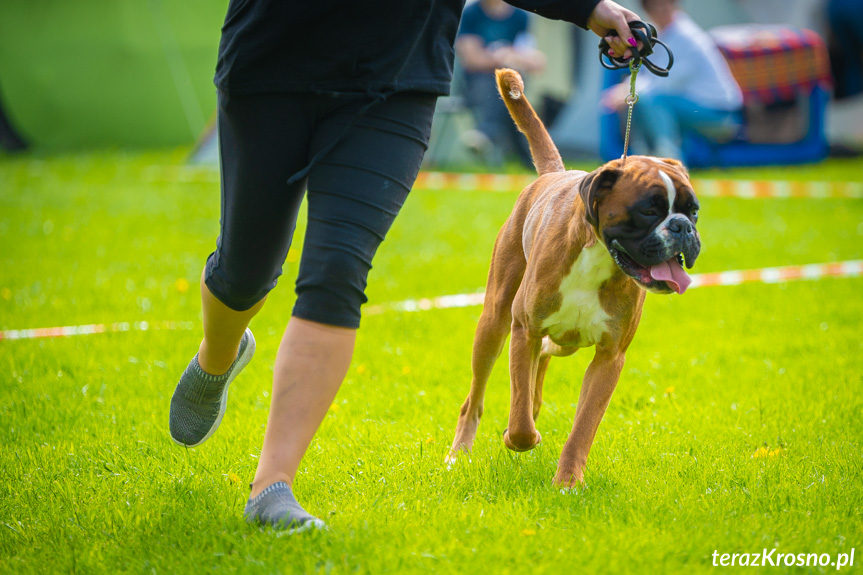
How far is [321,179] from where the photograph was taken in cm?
270

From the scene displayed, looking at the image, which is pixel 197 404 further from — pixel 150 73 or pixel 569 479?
pixel 150 73

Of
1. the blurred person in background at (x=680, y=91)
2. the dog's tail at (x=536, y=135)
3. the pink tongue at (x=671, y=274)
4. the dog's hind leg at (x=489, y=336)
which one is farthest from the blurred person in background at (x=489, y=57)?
the pink tongue at (x=671, y=274)

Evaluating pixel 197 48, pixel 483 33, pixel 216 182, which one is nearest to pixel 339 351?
pixel 216 182

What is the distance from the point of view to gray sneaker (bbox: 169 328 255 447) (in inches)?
131

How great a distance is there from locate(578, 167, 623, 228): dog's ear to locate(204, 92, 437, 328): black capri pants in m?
0.54

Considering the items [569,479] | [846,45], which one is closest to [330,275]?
[569,479]

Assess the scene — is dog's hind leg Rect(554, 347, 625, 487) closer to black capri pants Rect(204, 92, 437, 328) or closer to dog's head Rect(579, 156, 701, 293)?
dog's head Rect(579, 156, 701, 293)

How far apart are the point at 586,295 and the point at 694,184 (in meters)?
9.19

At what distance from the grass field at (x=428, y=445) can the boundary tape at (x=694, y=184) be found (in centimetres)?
426

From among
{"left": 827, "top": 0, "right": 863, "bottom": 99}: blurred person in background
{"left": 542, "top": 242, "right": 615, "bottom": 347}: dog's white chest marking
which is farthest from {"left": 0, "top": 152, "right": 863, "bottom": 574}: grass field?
{"left": 827, "top": 0, "right": 863, "bottom": 99}: blurred person in background

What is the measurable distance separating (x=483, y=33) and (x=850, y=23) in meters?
6.58

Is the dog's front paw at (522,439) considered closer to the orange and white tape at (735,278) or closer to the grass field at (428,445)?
the grass field at (428,445)

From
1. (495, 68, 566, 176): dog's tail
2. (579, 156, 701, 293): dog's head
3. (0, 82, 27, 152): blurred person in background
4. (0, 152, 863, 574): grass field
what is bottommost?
(0, 82, 27, 152): blurred person in background

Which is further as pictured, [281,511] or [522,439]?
[522,439]
